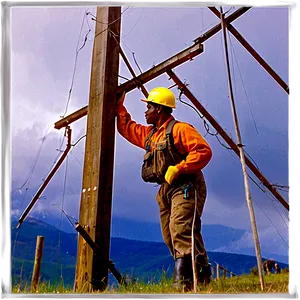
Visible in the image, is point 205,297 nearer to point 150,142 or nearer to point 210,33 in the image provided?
point 150,142

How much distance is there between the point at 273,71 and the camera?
11.7 ft

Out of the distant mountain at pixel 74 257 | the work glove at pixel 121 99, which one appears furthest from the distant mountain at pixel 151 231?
the work glove at pixel 121 99

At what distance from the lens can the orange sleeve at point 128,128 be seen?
12.1 ft

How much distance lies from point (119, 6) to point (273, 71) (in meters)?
0.69

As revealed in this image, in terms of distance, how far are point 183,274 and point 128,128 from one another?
659mm

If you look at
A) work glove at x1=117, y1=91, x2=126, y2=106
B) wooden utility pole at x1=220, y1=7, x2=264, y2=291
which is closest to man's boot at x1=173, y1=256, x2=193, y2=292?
wooden utility pole at x1=220, y1=7, x2=264, y2=291

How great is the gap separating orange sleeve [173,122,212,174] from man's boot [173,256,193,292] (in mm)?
371

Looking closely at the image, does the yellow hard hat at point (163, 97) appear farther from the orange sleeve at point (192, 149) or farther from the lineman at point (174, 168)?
the orange sleeve at point (192, 149)

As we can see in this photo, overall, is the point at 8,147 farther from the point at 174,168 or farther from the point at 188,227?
the point at 188,227

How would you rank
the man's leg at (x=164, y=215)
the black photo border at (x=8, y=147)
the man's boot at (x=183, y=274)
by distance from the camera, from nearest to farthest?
1. the black photo border at (x=8, y=147)
2. the man's boot at (x=183, y=274)
3. the man's leg at (x=164, y=215)

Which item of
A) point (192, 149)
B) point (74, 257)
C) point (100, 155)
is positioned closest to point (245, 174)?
point (192, 149)

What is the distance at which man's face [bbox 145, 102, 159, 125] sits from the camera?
3.72 metres

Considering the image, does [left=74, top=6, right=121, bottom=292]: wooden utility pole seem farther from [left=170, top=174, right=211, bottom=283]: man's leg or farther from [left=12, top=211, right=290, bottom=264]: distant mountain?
[left=170, top=174, right=211, bottom=283]: man's leg

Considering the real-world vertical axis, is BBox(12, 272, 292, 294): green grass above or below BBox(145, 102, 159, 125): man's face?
below
